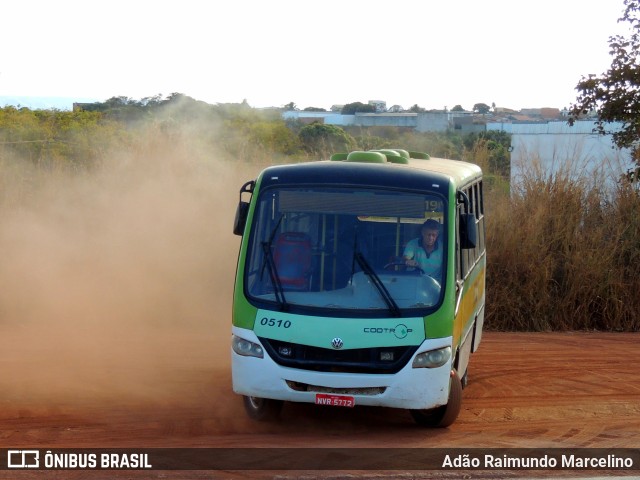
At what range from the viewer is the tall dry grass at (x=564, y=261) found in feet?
53.5

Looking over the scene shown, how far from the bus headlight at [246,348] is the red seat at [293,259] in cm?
63

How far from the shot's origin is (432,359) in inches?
329

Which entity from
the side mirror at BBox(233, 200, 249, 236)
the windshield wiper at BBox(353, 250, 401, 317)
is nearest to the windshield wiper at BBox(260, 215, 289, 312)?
the side mirror at BBox(233, 200, 249, 236)

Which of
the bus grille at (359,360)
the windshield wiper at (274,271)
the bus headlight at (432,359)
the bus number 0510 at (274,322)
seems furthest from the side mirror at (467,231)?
the bus number 0510 at (274,322)

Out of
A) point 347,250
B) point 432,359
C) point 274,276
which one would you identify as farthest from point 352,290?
point 432,359

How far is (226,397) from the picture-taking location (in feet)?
32.9

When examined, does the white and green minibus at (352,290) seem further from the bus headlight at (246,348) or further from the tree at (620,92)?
the tree at (620,92)

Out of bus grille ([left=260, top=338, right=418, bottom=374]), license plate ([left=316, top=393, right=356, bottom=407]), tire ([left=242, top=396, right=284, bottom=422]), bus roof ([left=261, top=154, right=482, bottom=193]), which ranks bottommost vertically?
tire ([left=242, top=396, right=284, bottom=422])

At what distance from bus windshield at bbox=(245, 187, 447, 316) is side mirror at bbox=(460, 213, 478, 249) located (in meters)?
0.29

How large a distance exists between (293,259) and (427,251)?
4.18 ft

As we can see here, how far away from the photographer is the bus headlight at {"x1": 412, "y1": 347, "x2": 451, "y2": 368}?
327 inches

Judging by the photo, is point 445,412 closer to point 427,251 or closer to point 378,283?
point 378,283

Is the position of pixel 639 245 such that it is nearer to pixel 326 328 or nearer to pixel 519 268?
pixel 519 268

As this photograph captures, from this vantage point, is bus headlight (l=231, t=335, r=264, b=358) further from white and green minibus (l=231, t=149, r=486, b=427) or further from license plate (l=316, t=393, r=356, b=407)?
license plate (l=316, t=393, r=356, b=407)
